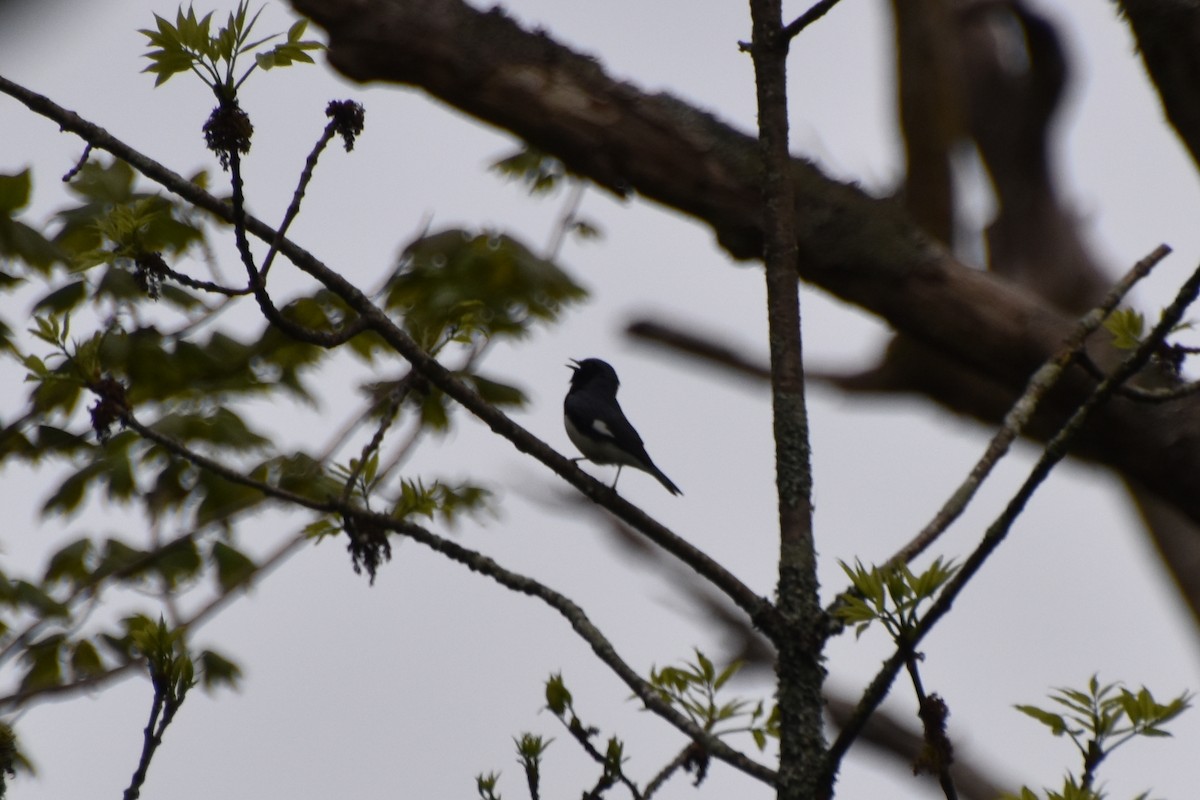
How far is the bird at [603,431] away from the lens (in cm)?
577

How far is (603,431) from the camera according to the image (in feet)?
19.2

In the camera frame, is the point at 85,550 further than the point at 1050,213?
No

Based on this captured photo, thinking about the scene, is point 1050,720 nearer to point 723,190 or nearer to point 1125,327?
point 1125,327

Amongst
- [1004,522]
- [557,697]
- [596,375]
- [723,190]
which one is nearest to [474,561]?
[557,697]

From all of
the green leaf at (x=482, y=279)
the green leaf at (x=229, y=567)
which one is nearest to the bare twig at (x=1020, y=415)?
the green leaf at (x=482, y=279)

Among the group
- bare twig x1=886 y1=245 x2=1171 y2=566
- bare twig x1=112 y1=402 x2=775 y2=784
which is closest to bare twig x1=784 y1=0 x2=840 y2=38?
bare twig x1=886 y1=245 x2=1171 y2=566

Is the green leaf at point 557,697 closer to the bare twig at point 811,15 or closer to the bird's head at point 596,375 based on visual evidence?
the bare twig at point 811,15

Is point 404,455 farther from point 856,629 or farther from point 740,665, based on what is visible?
point 856,629

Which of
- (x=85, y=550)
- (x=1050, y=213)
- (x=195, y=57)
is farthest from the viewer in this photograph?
(x=1050, y=213)

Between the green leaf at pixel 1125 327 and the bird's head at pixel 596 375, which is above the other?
the bird's head at pixel 596 375

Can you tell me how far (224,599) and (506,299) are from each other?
1460 millimetres

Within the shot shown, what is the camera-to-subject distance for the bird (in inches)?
227

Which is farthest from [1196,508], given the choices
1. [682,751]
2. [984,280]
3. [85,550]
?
[85,550]

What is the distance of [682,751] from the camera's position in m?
2.56
